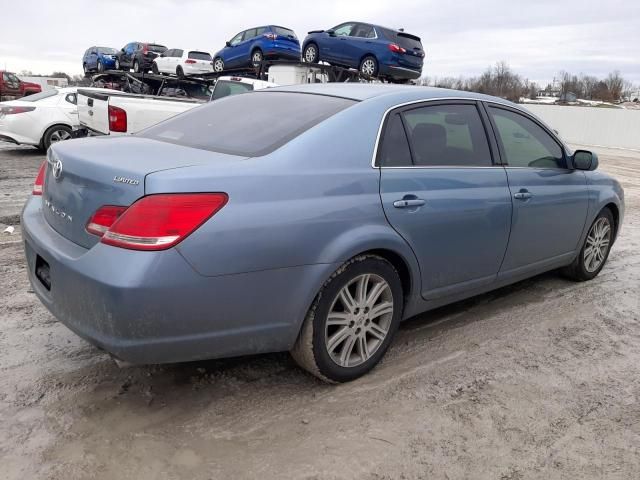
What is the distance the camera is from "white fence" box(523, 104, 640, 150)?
1065 inches

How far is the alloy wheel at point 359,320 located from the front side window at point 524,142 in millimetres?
1495

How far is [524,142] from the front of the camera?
422 cm

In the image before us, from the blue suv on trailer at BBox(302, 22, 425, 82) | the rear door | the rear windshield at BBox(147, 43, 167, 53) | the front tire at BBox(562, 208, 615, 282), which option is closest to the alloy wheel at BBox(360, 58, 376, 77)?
the blue suv on trailer at BBox(302, 22, 425, 82)

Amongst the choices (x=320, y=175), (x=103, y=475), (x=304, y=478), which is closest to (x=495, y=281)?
(x=320, y=175)

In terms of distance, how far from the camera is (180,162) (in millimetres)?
2662

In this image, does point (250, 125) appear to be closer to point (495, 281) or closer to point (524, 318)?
point (495, 281)

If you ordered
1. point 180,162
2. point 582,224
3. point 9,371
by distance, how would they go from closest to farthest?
point 180,162, point 9,371, point 582,224

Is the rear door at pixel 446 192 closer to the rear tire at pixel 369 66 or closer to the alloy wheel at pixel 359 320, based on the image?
the alloy wheel at pixel 359 320

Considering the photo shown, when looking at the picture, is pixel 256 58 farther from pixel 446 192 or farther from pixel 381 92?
pixel 446 192

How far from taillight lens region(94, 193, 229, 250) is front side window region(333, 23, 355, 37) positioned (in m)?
13.7

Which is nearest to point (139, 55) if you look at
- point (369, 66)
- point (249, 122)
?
point (369, 66)

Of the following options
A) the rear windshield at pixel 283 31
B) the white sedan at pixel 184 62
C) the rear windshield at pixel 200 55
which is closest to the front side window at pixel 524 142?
the rear windshield at pixel 283 31

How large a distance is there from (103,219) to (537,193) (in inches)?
116

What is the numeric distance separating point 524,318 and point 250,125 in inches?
96.5
